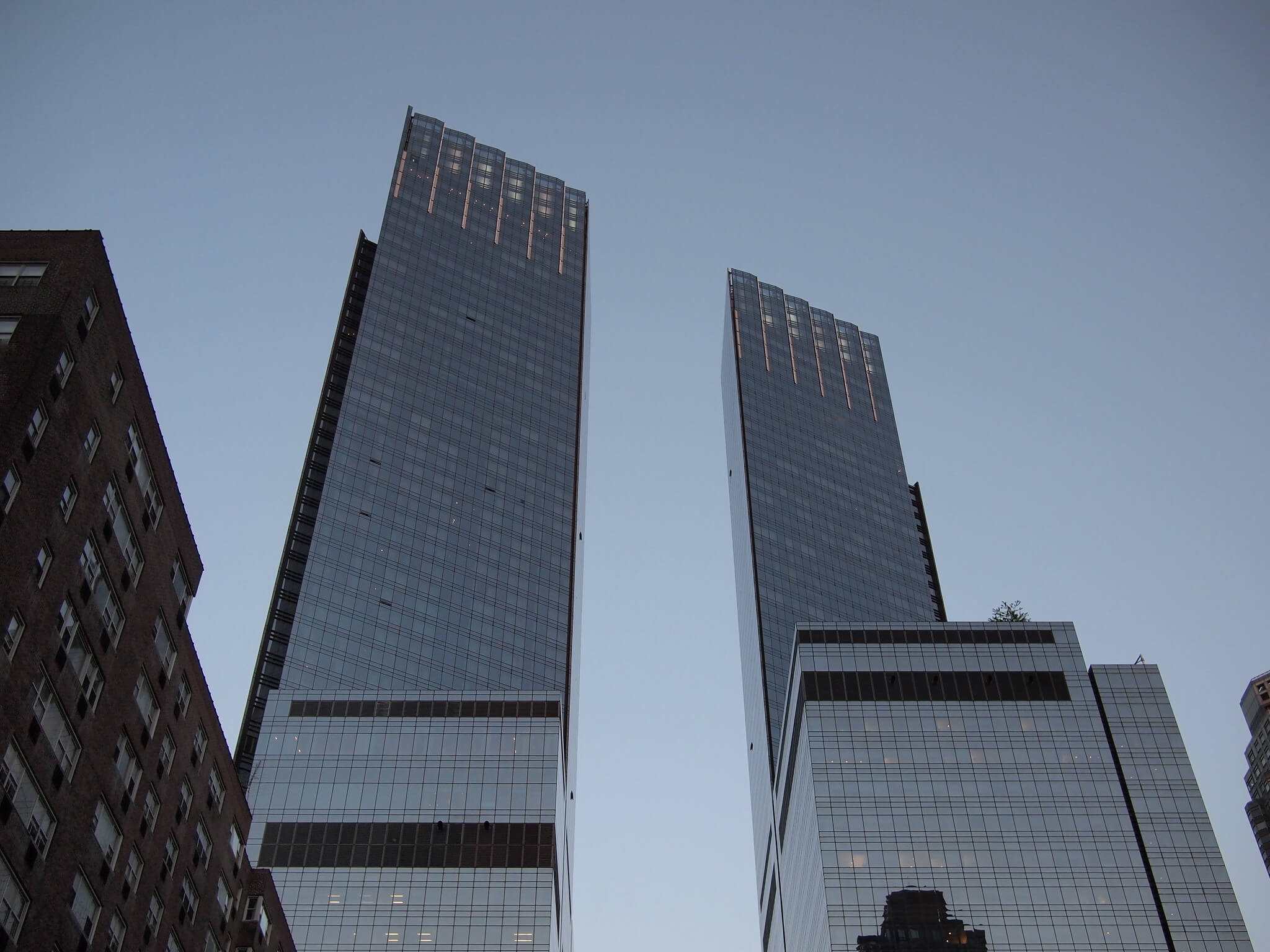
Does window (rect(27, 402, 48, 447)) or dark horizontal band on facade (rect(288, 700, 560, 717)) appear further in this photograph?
dark horizontal band on facade (rect(288, 700, 560, 717))

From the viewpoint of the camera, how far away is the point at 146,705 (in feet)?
178

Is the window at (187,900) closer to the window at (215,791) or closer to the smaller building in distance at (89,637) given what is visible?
the smaller building in distance at (89,637)

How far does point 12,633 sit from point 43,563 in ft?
10.2

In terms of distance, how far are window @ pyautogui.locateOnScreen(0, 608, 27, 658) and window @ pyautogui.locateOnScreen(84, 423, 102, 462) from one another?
301 inches

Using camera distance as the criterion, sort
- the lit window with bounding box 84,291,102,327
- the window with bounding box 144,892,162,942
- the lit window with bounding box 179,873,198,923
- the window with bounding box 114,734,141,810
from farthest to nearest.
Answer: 1. the lit window with bounding box 179,873,198,923
2. the window with bounding box 144,892,162,942
3. the window with bounding box 114,734,141,810
4. the lit window with bounding box 84,291,102,327

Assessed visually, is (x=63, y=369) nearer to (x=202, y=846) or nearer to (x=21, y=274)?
(x=21, y=274)

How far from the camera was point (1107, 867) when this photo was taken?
121 meters

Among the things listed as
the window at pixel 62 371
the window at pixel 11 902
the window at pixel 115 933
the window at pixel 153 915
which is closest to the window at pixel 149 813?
the window at pixel 153 915

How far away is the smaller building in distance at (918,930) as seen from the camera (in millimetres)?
113938

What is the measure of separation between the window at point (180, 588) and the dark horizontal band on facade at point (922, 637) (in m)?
94.5

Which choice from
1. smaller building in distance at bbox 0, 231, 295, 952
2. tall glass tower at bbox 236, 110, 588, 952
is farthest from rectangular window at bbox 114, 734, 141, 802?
tall glass tower at bbox 236, 110, 588, 952

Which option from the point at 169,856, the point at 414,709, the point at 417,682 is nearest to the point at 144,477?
the point at 169,856

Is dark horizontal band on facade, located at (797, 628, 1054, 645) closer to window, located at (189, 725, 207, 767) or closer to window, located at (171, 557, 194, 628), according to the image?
window, located at (189, 725, 207, 767)

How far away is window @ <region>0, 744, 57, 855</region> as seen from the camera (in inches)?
1660
